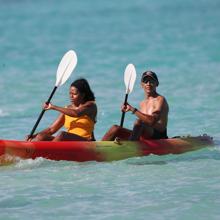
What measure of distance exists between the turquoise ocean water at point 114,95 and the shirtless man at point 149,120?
315mm

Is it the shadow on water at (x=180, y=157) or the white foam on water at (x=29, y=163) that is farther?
the shadow on water at (x=180, y=157)

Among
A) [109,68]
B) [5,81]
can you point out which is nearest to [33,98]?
[5,81]

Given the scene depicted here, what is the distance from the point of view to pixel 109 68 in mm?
20719

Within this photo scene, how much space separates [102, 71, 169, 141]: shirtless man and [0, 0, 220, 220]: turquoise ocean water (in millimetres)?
315

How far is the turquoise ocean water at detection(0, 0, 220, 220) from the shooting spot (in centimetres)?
812

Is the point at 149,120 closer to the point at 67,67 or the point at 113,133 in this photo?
the point at 113,133

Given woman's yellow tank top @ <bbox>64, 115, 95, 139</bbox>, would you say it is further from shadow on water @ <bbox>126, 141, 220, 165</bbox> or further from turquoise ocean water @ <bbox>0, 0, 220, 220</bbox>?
shadow on water @ <bbox>126, 141, 220, 165</bbox>

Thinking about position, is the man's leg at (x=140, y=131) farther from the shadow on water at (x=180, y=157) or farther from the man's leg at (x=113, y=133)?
the shadow on water at (x=180, y=157)

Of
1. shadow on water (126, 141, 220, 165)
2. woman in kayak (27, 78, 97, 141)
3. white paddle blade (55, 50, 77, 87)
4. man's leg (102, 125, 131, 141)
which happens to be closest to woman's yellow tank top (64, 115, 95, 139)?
woman in kayak (27, 78, 97, 141)

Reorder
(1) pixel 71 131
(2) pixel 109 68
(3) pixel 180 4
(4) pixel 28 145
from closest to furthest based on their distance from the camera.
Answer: (4) pixel 28 145
(1) pixel 71 131
(2) pixel 109 68
(3) pixel 180 4

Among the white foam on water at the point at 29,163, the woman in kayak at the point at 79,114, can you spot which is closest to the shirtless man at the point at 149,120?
the woman in kayak at the point at 79,114

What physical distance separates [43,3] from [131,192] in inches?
1388

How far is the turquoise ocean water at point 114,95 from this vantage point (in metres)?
8.12

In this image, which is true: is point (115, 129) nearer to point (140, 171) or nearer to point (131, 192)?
point (140, 171)
